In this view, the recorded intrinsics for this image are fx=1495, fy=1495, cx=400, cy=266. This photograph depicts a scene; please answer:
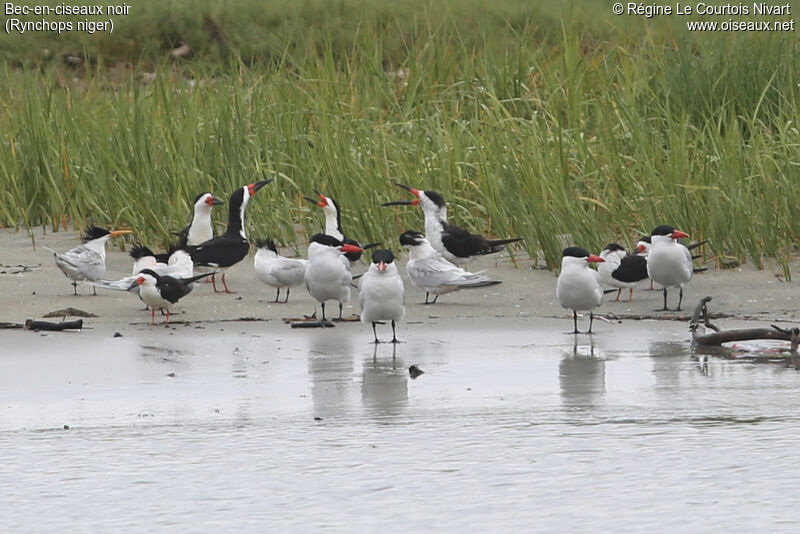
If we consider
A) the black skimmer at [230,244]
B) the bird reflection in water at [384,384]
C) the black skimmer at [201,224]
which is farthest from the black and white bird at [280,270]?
the bird reflection in water at [384,384]

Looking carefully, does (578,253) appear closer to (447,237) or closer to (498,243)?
(498,243)

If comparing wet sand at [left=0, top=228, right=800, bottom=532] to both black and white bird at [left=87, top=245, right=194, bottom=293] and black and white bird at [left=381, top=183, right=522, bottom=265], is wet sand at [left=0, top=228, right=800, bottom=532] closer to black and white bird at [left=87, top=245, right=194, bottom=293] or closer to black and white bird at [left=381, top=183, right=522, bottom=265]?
black and white bird at [left=87, top=245, right=194, bottom=293]

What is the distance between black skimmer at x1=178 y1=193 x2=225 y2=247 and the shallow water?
2809mm

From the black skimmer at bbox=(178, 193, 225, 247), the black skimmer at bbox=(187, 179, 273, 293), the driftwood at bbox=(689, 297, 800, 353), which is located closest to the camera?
the driftwood at bbox=(689, 297, 800, 353)

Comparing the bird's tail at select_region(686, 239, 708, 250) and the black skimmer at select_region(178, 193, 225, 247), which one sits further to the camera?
the black skimmer at select_region(178, 193, 225, 247)

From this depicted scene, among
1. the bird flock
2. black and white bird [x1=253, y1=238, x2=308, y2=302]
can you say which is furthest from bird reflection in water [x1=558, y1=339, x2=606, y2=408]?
black and white bird [x1=253, y1=238, x2=308, y2=302]

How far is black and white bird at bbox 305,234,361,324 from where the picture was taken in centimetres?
834

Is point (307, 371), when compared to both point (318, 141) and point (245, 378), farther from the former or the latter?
point (318, 141)

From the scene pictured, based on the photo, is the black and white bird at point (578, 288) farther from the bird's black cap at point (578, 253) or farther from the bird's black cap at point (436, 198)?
the bird's black cap at point (436, 198)

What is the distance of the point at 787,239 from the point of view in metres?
9.45

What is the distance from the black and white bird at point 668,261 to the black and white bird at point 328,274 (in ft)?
5.54

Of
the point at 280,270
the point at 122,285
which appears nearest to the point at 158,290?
the point at 122,285

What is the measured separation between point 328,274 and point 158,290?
0.94 m

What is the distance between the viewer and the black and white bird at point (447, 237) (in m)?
10.0
